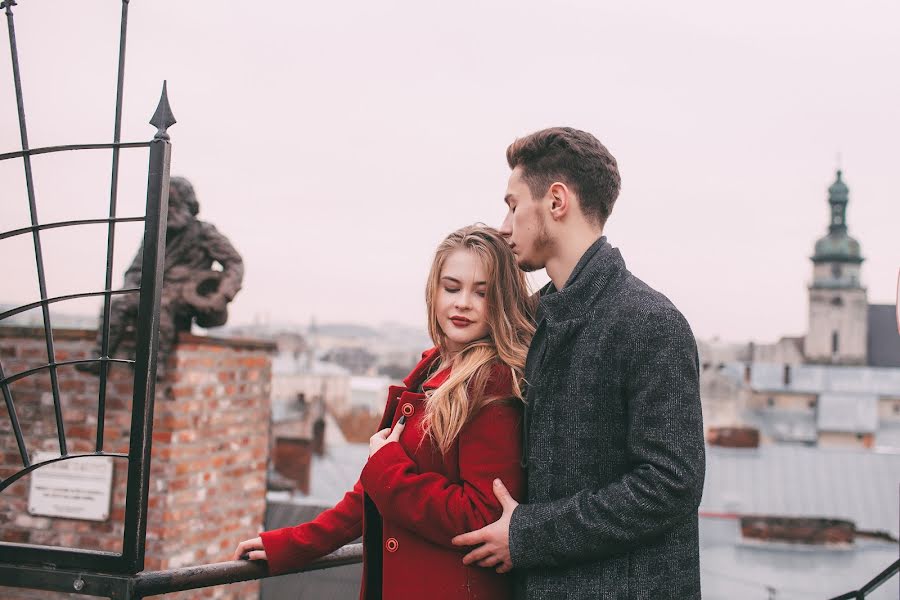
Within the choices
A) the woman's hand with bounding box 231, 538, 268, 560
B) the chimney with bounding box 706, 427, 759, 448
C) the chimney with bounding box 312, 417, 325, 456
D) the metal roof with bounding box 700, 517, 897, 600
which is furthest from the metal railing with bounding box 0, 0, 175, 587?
the chimney with bounding box 706, 427, 759, 448

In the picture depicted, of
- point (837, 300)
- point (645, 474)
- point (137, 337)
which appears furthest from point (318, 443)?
point (837, 300)

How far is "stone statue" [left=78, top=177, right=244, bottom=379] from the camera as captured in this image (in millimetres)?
4203

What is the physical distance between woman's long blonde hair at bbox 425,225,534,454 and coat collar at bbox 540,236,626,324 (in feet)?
0.41

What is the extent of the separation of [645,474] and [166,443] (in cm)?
304

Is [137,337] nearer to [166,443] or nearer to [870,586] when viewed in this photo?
[166,443]

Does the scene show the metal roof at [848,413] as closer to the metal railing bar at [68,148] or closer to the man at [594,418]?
the man at [594,418]

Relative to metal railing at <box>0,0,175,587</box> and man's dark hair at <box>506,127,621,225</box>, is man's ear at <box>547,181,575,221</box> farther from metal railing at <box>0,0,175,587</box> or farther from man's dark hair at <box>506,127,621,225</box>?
metal railing at <box>0,0,175,587</box>

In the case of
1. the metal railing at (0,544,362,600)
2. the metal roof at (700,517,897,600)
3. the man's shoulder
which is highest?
the man's shoulder

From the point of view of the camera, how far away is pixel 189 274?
4.24 meters

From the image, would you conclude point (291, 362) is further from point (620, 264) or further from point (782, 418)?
point (620, 264)

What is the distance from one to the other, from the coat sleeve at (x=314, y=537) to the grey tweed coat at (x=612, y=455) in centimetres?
55

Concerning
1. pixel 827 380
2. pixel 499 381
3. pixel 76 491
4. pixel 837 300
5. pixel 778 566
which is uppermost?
pixel 837 300

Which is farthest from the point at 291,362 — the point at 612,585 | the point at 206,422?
the point at 612,585

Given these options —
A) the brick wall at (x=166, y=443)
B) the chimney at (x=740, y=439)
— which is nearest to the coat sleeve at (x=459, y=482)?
the brick wall at (x=166, y=443)
